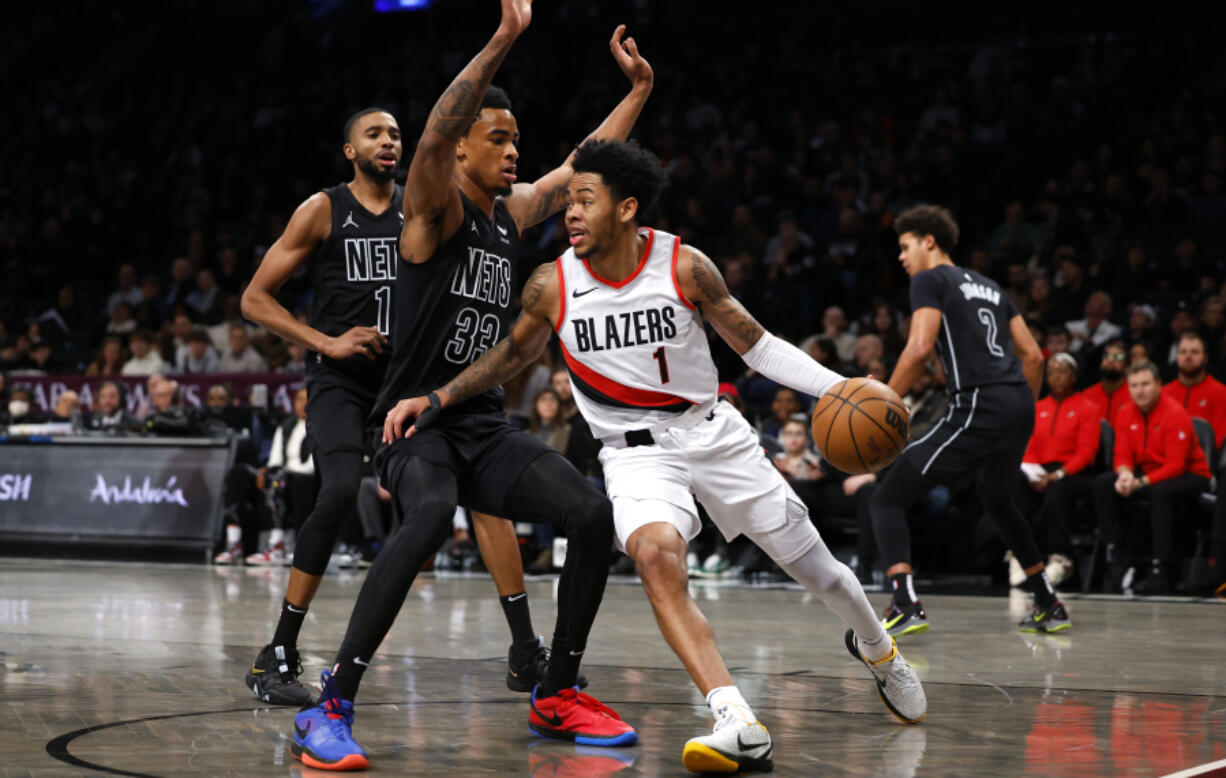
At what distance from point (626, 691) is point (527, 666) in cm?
44

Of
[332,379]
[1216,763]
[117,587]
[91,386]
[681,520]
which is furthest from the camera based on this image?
[91,386]

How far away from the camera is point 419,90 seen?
71.8ft

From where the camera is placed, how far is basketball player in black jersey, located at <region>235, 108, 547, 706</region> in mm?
5277

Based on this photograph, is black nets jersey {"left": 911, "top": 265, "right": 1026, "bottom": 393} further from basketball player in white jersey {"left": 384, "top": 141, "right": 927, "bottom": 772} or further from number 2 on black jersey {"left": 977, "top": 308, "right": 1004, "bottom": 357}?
basketball player in white jersey {"left": 384, "top": 141, "right": 927, "bottom": 772}

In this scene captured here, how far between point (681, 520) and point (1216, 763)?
1627 millimetres

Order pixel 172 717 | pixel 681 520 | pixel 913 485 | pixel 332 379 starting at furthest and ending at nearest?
pixel 913 485
pixel 332 379
pixel 172 717
pixel 681 520

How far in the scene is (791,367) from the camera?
459cm

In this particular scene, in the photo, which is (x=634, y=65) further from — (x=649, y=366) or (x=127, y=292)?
(x=127, y=292)

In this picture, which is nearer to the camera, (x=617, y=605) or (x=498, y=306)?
(x=498, y=306)

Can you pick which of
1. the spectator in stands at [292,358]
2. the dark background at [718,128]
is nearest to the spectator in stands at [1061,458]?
the dark background at [718,128]

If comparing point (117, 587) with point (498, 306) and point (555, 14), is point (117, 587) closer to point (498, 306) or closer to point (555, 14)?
point (498, 306)

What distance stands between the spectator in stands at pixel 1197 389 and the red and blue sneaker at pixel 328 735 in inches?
305

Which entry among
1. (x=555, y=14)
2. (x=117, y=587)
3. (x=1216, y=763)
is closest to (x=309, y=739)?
Answer: (x=1216, y=763)

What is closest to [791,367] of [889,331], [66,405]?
[889,331]
